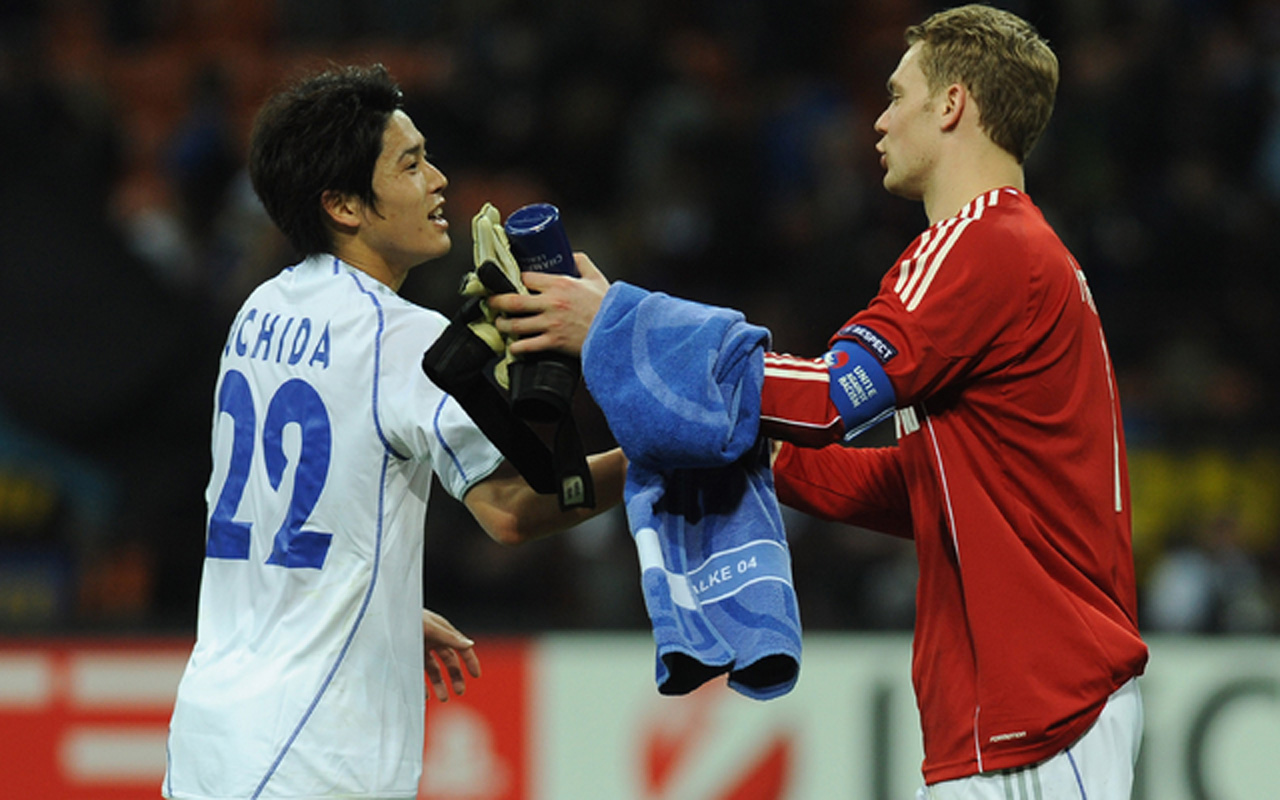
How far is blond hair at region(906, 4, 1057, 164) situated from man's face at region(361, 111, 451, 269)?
1.05m

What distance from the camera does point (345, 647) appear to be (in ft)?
9.86

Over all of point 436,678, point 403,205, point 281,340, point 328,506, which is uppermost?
point 403,205

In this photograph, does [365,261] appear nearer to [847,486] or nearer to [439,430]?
[439,430]

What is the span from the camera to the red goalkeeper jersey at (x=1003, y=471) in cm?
278

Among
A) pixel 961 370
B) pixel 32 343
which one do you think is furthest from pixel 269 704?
pixel 32 343

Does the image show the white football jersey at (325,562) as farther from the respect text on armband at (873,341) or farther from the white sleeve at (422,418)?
the respect text on armband at (873,341)

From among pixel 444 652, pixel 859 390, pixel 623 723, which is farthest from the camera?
pixel 623 723

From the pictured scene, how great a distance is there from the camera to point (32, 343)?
8219 millimetres

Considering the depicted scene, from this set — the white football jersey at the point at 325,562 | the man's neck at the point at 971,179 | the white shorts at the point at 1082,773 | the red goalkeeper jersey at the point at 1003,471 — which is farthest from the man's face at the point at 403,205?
the white shorts at the point at 1082,773

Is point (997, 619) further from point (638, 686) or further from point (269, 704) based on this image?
point (638, 686)

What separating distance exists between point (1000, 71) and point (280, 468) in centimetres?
159

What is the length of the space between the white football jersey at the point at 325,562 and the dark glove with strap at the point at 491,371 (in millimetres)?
75

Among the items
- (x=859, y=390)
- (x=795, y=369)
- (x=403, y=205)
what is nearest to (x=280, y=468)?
(x=403, y=205)

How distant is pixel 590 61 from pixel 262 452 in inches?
270
